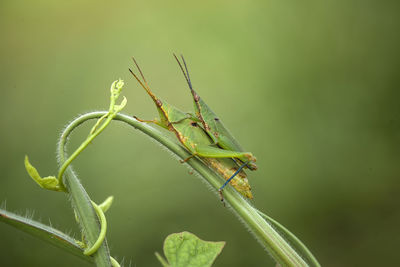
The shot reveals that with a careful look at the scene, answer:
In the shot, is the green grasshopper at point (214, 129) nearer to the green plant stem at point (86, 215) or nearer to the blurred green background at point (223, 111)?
the green plant stem at point (86, 215)

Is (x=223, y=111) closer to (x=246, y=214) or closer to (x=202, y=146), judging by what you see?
(x=202, y=146)

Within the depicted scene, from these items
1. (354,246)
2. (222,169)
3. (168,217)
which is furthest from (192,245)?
(354,246)

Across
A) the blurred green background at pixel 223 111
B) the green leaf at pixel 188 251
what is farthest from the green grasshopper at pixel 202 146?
the blurred green background at pixel 223 111

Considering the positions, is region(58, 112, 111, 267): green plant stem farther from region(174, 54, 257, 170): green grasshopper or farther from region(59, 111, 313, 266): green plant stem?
region(174, 54, 257, 170): green grasshopper

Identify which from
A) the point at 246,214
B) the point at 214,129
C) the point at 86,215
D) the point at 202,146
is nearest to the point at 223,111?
the point at 214,129

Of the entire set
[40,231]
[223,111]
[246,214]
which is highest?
[223,111]

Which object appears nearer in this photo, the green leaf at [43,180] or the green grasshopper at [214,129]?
the green leaf at [43,180]
